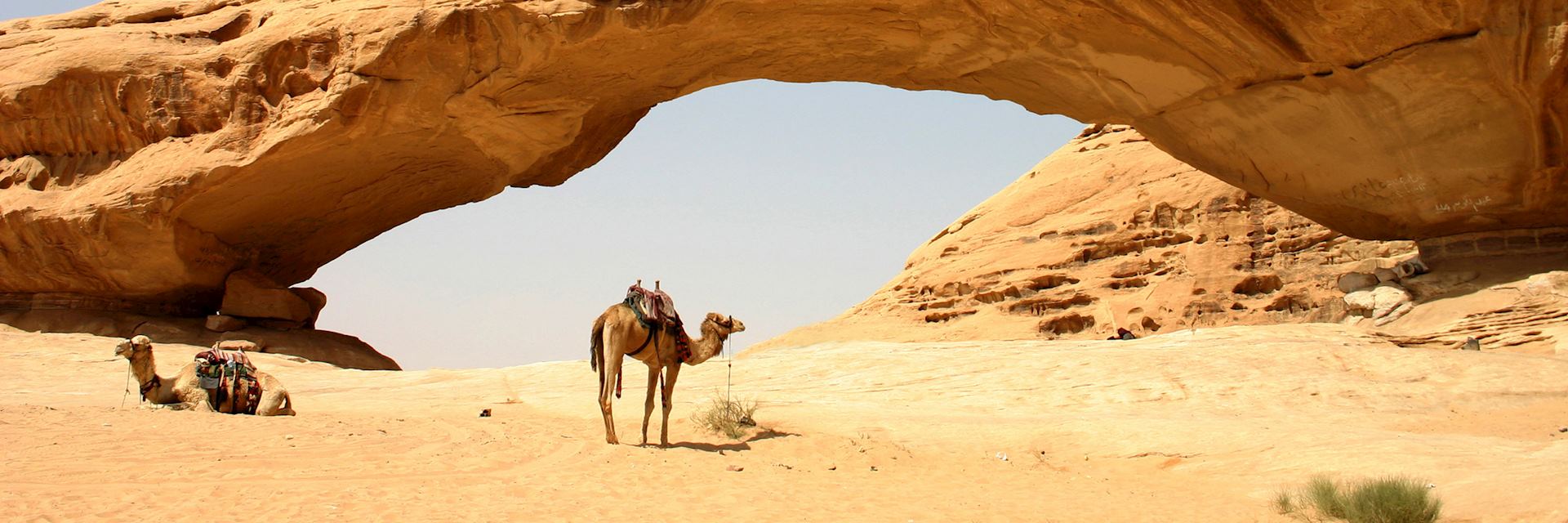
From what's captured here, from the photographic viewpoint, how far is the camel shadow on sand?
8.97 meters

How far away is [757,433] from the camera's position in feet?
31.2

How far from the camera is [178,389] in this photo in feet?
34.9

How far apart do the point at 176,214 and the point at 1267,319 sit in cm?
1777

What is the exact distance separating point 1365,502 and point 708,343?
554 cm

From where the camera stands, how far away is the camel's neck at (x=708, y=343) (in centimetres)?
989

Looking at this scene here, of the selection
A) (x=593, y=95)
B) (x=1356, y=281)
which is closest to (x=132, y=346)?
(x=593, y=95)

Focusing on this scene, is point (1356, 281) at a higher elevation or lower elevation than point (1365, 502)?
higher

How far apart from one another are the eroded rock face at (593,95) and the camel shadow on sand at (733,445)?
19.5 feet

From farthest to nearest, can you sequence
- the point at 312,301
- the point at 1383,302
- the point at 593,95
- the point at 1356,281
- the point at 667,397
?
the point at 312,301
the point at 1356,281
the point at 593,95
the point at 1383,302
the point at 667,397

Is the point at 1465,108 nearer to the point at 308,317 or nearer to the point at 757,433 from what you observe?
the point at 757,433

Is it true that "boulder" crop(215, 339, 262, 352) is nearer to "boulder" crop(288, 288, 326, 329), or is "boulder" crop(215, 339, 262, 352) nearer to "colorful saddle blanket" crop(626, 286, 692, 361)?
"boulder" crop(288, 288, 326, 329)

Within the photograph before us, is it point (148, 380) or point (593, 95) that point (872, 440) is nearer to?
point (148, 380)

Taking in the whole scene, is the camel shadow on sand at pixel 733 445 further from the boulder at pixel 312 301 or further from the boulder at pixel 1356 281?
the boulder at pixel 312 301

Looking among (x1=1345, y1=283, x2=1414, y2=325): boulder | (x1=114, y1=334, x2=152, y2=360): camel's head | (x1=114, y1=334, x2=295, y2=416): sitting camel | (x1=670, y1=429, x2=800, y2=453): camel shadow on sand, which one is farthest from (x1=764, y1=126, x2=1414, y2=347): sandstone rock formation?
(x1=114, y1=334, x2=152, y2=360): camel's head
